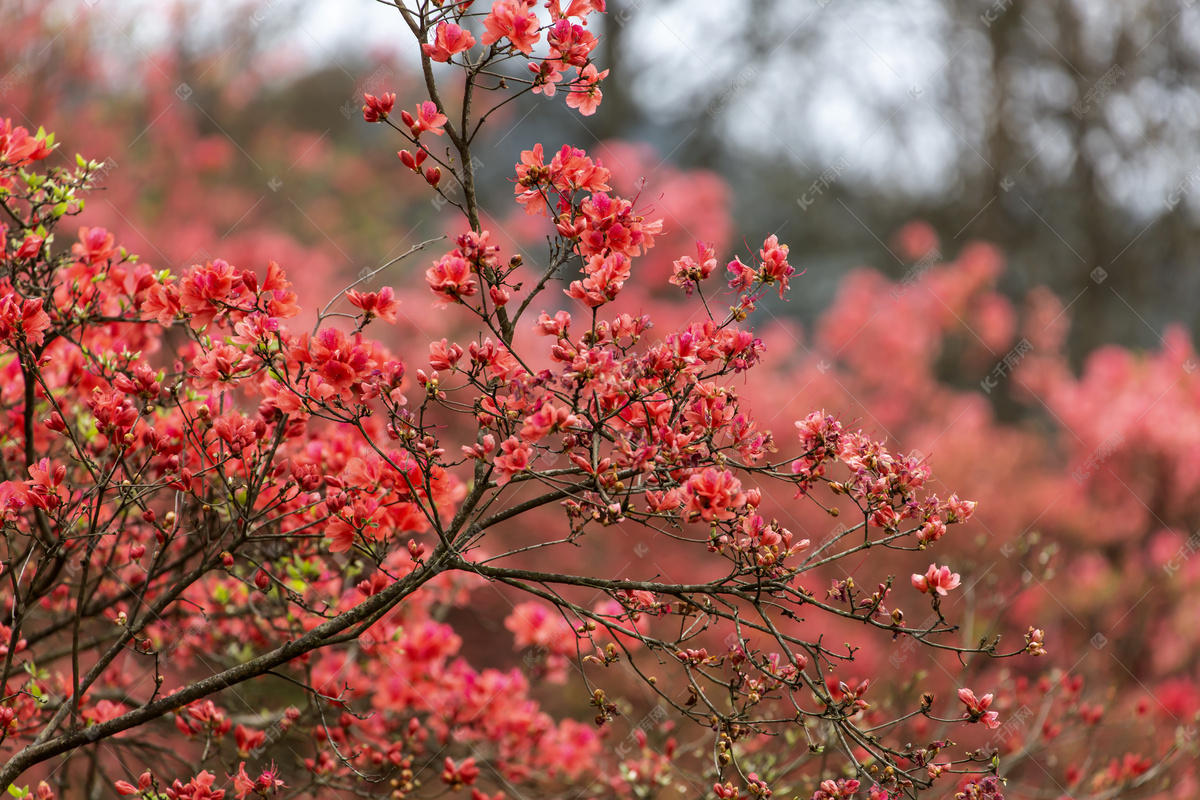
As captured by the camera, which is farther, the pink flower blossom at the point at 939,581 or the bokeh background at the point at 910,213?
the bokeh background at the point at 910,213

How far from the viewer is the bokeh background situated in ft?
20.1

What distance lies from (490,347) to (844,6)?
9522mm

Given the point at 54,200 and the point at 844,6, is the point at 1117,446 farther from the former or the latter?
the point at 54,200

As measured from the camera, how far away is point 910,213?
10617 millimetres

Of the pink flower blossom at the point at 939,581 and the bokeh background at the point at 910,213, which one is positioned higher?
the bokeh background at the point at 910,213

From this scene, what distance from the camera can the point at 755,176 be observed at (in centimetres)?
1079

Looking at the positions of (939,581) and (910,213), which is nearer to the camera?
(939,581)

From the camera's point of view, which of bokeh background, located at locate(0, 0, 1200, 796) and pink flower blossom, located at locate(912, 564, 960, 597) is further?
bokeh background, located at locate(0, 0, 1200, 796)

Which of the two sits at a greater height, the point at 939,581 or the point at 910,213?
the point at 910,213

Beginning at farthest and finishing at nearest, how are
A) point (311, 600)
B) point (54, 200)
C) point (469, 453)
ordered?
1. point (311, 600)
2. point (54, 200)
3. point (469, 453)

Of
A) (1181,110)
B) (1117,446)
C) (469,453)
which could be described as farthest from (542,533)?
(1181,110)

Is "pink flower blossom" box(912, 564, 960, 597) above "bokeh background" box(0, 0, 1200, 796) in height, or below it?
below

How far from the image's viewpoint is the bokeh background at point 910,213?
20.1 feet

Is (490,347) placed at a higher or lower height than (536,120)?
lower
